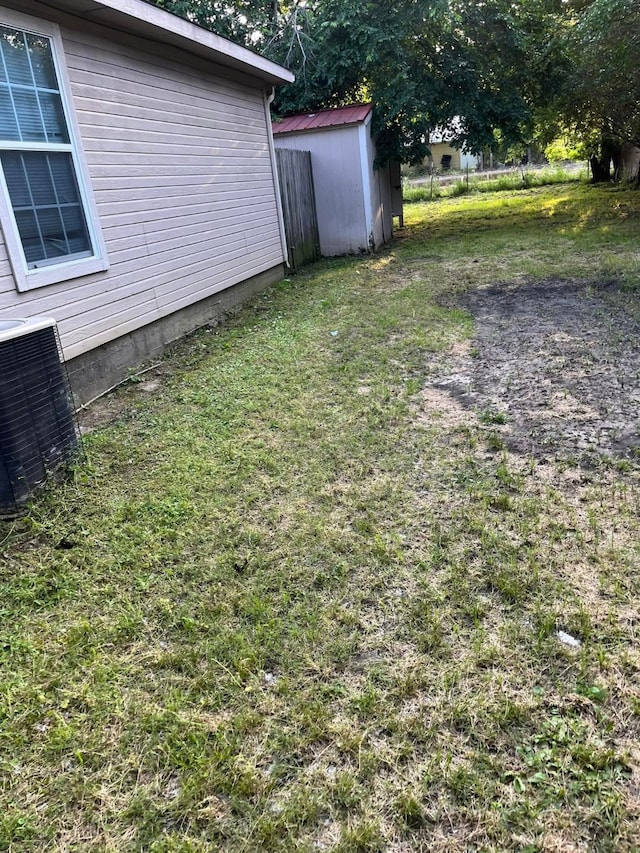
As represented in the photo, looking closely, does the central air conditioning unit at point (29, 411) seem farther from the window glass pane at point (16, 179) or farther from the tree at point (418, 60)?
the tree at point (418, 60)

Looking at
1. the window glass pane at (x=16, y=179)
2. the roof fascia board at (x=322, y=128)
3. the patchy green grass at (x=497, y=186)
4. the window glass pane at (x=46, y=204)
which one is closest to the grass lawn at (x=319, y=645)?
the window glass pane at (x=46, y=204)

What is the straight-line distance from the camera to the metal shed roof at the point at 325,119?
992cm

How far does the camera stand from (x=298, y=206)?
9711mm

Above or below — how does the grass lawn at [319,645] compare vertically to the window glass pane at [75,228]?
below

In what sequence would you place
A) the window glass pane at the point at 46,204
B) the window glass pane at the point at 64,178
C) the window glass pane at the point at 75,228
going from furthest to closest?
the window glass pane at the point at 75,228 < the window glass pane at the point at 64,178 < the window glass pane at the point at 46,204

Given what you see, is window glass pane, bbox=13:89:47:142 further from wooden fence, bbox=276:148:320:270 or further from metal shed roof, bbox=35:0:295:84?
wooden fence, bbox=276:148:320:270

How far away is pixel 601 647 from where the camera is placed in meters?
1.92

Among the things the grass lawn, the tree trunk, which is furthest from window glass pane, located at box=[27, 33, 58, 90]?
the tree trunk

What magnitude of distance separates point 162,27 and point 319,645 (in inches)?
203

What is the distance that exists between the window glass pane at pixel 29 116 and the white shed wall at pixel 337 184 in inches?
274

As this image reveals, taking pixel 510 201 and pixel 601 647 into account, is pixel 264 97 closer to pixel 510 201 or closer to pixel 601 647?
pixel 601 647

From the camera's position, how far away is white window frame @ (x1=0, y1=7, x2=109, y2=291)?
3688 millimetres

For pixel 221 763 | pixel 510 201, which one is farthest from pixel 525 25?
pixel 221 763

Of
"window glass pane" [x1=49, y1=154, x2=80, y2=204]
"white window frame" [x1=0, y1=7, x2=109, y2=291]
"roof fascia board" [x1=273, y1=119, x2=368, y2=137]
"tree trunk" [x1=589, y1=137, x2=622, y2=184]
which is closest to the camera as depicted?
"white window frame" [x1=0, y1=7, x2=109, y2=291]
